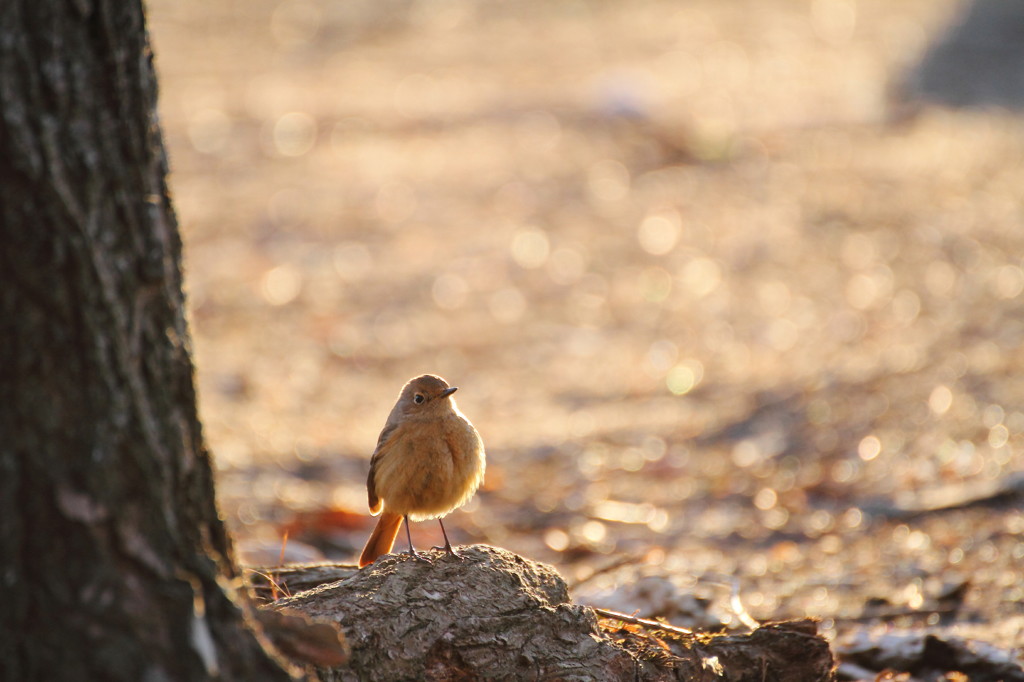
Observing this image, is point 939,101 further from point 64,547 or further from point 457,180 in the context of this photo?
point 64,547

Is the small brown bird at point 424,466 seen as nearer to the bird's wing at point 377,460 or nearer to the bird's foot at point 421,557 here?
the bird's wing at point 377,460

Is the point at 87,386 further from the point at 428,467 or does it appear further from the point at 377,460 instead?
the point at 377,460

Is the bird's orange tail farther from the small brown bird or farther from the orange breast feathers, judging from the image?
the orange breast feathers

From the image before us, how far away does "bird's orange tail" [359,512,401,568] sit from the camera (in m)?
4.20

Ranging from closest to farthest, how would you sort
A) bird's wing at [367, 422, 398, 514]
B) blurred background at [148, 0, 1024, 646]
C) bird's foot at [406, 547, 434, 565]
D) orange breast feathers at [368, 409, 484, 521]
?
bird's foot at [406, 547, 434, 565] < orange breast feathers at [368, 409, 484, 521] < bird's wing at [367, 422, 398, 514] < blurred background at [148, 0, 1024, 646]

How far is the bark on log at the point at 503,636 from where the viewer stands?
3016mm

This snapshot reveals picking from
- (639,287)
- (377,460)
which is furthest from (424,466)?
(639,287)

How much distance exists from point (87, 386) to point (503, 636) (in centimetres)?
132

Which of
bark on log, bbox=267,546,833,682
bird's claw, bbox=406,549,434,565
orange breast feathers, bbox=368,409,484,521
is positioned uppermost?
A: orange breast feathers, bbox=368,409,484,521

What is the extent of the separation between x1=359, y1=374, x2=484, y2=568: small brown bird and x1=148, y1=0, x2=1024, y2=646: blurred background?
80cm

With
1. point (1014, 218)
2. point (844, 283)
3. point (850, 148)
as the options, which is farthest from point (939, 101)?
point (844, 283)

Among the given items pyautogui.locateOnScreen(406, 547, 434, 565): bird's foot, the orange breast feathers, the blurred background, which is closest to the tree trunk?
pyautogui.locateOnScreen(406, 547, 434, 565): bird's foot

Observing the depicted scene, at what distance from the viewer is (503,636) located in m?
3.09

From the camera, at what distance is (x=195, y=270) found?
11.1 meters
